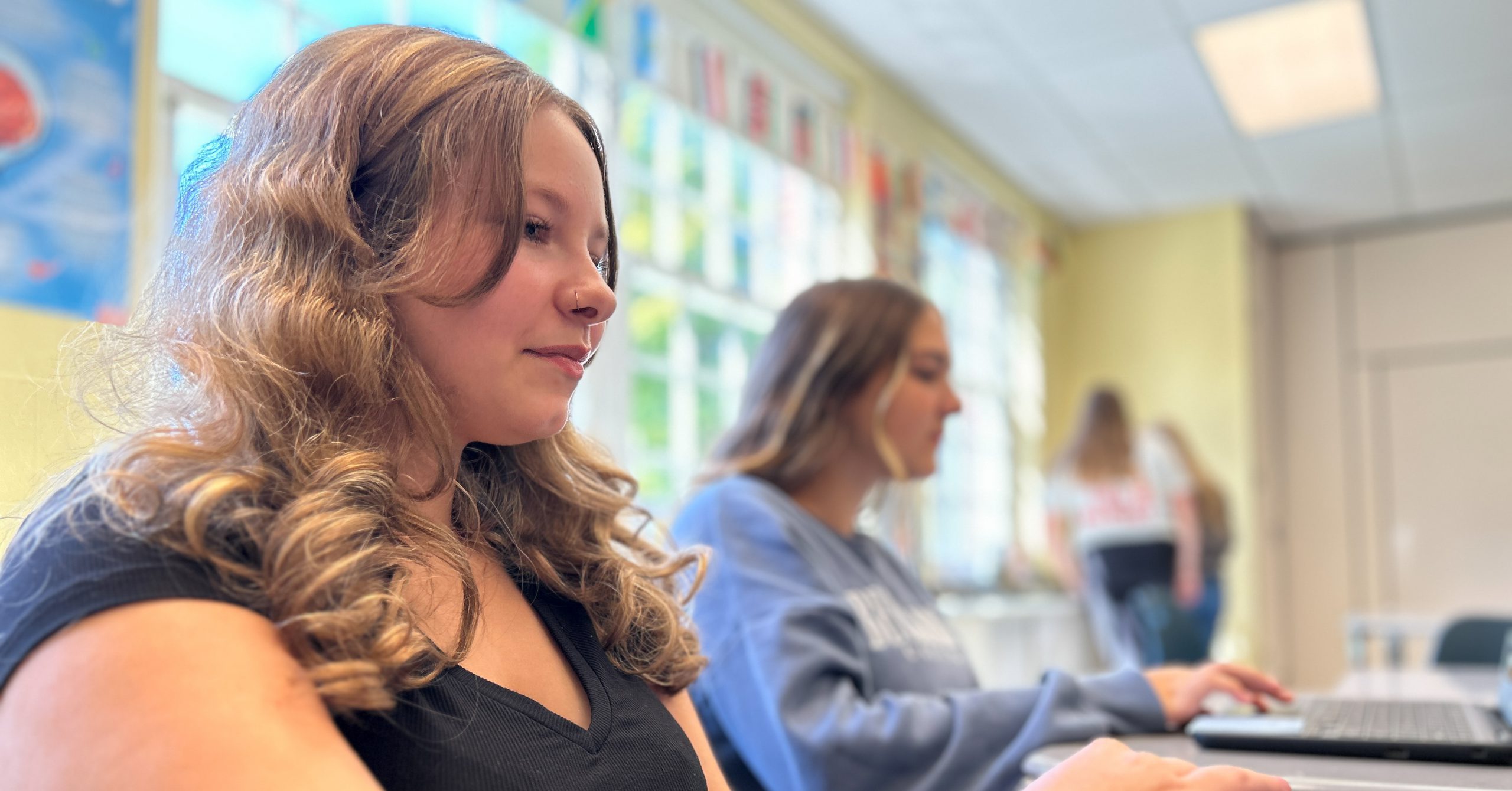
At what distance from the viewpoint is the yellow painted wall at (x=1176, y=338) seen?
583 cm

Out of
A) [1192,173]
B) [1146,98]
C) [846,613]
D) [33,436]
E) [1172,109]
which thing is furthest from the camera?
[1192,173]

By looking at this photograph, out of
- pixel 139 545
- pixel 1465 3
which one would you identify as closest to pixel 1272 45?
pixel 1465 3

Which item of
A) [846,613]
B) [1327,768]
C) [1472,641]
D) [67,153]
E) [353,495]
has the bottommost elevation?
[1472,641]

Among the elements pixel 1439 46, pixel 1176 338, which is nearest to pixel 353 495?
pixel 1439 46

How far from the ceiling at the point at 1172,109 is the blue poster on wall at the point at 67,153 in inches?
99.6

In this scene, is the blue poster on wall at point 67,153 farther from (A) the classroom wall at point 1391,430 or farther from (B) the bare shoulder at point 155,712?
(A) the classroom wall at point 1391,430

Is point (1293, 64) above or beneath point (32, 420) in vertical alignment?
above

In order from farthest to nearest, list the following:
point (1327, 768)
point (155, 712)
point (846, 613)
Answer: point (846, 613) < point (1327, 768) < point (155, 712)

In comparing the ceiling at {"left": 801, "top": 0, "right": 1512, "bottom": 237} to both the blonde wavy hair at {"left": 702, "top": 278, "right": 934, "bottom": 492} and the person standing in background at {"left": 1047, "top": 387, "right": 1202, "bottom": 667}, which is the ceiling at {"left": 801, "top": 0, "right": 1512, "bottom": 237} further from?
the blonde wavy hair at {"left": 702, "top": 278, "right": 934, "bottom": 492}

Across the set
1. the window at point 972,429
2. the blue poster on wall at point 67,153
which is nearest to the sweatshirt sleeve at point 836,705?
the blue poster on wall at point 67,153

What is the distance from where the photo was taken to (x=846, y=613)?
136 cm

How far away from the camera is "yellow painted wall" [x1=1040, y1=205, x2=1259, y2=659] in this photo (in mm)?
5832

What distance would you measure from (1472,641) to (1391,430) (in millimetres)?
3819

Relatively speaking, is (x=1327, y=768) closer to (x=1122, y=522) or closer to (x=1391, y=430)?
(x=1122, y=522)
